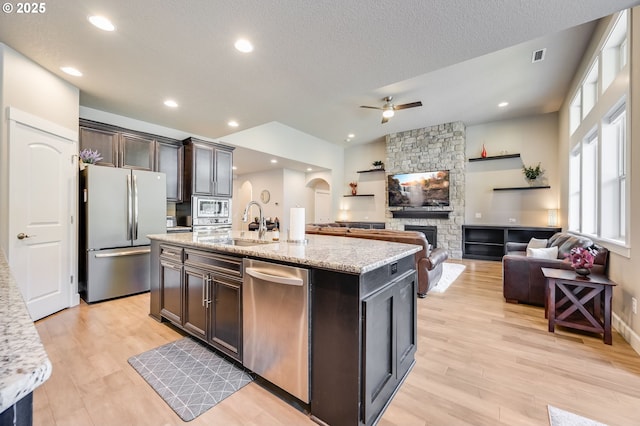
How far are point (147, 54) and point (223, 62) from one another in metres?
0.69

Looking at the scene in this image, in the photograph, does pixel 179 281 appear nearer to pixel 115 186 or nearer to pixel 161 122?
pixel 115 186

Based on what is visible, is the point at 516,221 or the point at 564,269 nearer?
the point at 564,269

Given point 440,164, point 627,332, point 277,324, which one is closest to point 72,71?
point 277,324

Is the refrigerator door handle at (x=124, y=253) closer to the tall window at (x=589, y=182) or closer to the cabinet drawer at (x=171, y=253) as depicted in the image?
the cabinet drawer at (x=171, y=253)

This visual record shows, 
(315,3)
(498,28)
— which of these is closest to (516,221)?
(498,28)

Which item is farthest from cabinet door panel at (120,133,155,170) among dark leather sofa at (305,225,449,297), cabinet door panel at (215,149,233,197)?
dark leather sofa at (305,225,449,297)

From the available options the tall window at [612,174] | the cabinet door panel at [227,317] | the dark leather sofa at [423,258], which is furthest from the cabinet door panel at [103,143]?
the tall window at [612,174]

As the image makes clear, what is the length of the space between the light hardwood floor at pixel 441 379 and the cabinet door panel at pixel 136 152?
2.28 metres

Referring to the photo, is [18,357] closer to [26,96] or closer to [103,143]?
[26,96]

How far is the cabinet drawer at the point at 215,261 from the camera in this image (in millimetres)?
2029

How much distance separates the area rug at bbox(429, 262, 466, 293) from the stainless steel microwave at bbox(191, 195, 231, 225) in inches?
157

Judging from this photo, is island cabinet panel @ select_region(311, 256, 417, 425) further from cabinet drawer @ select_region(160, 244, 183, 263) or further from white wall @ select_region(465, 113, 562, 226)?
white wall @ select_region(465, 113, 562, 226)

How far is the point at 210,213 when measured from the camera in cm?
509

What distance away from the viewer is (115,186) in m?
3.69
